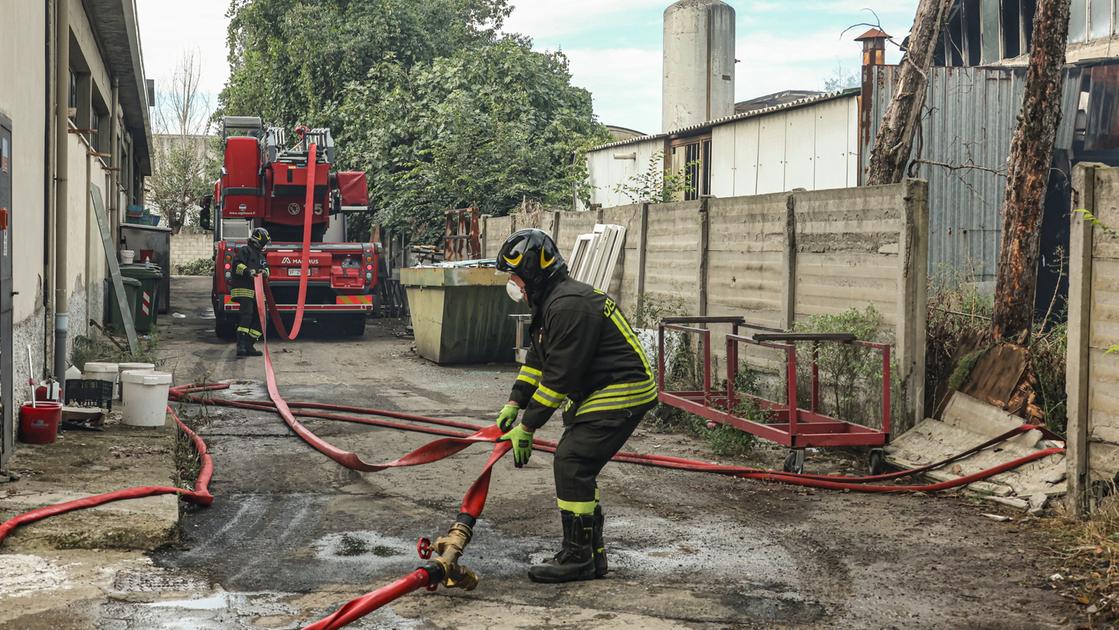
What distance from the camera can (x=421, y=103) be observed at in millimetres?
24266

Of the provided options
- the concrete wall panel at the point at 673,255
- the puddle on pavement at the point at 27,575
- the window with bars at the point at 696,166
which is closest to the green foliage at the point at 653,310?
the concrete wall panel at the point at 673,255

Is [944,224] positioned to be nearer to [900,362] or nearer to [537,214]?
[537,214]

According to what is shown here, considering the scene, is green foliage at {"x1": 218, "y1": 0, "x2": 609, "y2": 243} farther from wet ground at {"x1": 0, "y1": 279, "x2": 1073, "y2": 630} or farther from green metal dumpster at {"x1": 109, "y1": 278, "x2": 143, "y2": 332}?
wet ground at {"x1": 0, "y1": 279, "x2": 1073, "y2": 630}

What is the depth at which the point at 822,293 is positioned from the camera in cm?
918

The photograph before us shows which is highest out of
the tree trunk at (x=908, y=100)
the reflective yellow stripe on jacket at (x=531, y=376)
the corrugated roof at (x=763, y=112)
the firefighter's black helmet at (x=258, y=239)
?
the corrugated roof at (x=763, y=112)

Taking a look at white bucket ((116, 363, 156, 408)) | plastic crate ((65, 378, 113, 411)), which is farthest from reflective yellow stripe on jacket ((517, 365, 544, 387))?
plastic crate ((65, 378, 113, 411))

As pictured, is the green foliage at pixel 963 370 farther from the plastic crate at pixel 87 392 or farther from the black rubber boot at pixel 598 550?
the plastic crate at pixel 87 392

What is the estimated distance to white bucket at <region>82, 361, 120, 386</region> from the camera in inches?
372

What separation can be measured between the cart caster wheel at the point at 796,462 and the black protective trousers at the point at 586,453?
2758mm

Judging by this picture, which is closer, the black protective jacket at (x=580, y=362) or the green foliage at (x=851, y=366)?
the black protective jacket at (x=580, y=362)

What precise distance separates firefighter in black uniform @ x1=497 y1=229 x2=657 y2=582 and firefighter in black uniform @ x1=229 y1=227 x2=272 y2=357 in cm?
1024

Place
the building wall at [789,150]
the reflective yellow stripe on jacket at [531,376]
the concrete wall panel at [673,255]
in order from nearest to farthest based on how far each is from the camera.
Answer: the reflective yellow stripe on jacket at [531,376] < the concrete wall panel at [673,255] < the building wall at [789,150]

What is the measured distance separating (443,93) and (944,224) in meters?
12.8

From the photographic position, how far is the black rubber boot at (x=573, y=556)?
16.7 feet
